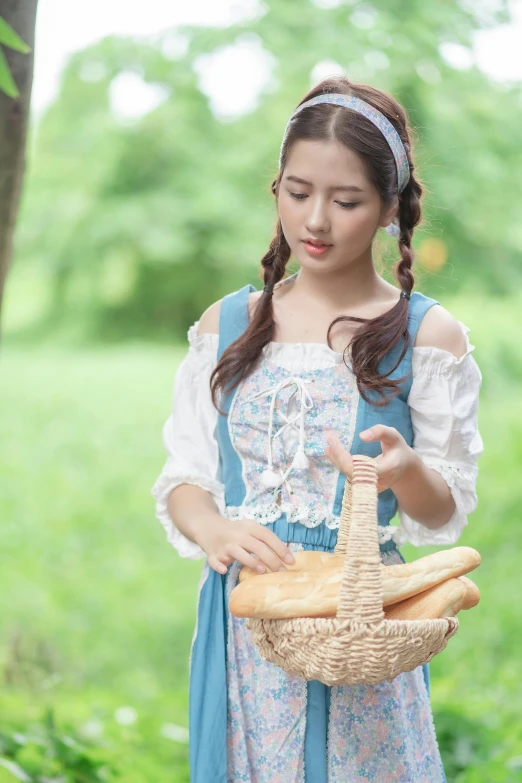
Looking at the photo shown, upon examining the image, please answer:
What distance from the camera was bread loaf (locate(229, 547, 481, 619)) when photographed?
3.82 ft

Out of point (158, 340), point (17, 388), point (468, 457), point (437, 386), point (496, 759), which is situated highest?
point (158, 340)

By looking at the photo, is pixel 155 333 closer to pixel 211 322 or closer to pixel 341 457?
pixel 211 322

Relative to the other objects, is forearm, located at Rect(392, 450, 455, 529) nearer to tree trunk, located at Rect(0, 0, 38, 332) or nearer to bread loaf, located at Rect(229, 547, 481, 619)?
bread loaf, located at Rect(229, 547, 481, 619)

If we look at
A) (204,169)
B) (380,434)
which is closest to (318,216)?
(380,434)

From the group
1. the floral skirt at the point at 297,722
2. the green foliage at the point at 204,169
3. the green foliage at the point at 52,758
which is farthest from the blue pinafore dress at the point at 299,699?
the green foliage at the point at 204,169

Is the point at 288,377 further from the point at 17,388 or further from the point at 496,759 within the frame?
the point at 17,388

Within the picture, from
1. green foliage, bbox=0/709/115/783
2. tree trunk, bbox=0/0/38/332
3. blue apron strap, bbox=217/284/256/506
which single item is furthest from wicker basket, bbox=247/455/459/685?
green foliage, bbox=0/709/115/783

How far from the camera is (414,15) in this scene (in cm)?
438

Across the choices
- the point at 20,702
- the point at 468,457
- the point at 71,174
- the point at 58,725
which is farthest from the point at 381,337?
the point at 71,174

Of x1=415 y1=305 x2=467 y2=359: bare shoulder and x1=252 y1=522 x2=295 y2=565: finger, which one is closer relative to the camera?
x1=252 y1=522 x2=295 y2=565: finger

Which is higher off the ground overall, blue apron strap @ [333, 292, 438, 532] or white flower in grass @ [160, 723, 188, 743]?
blue apron strap @ [333, 292, 438, 532]

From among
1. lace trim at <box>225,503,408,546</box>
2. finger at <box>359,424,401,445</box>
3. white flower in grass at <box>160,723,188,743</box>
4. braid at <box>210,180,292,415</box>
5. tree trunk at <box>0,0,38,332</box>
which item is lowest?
white flower in grass at <box>160,723,188,743</box>

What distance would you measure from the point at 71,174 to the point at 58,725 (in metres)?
4.89

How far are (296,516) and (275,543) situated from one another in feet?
0.53
